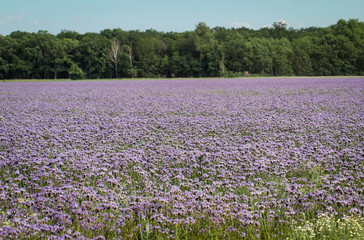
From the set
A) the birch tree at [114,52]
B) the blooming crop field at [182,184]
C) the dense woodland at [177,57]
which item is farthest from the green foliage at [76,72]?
the blooming crop field at [182,184]

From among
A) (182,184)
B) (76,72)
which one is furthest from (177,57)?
(182,184)

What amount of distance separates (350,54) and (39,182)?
74.4 m

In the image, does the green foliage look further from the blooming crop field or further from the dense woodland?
the blooming crop field

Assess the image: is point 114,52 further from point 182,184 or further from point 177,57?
point 182,184

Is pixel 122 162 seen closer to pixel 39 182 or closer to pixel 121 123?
pixel 39 182

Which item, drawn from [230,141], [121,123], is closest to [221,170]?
[230,141]

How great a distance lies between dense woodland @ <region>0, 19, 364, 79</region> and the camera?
2640 inches

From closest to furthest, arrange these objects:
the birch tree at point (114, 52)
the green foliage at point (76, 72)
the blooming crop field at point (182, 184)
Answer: the blooming crop field at point (182, 184)
the green foliage at point (76, 72)
the birch tree at point (114, 52)

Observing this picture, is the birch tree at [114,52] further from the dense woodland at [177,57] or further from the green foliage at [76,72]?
the green foliage at [76,72]

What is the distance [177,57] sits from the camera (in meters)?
73.3

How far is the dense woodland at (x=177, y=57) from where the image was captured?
67.1m

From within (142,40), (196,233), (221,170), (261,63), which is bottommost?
(196,233)

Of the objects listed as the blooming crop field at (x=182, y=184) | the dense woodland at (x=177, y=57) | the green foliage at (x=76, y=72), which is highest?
the dense woodland at (x=177, y=57)

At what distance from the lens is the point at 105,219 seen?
357 centimetres
